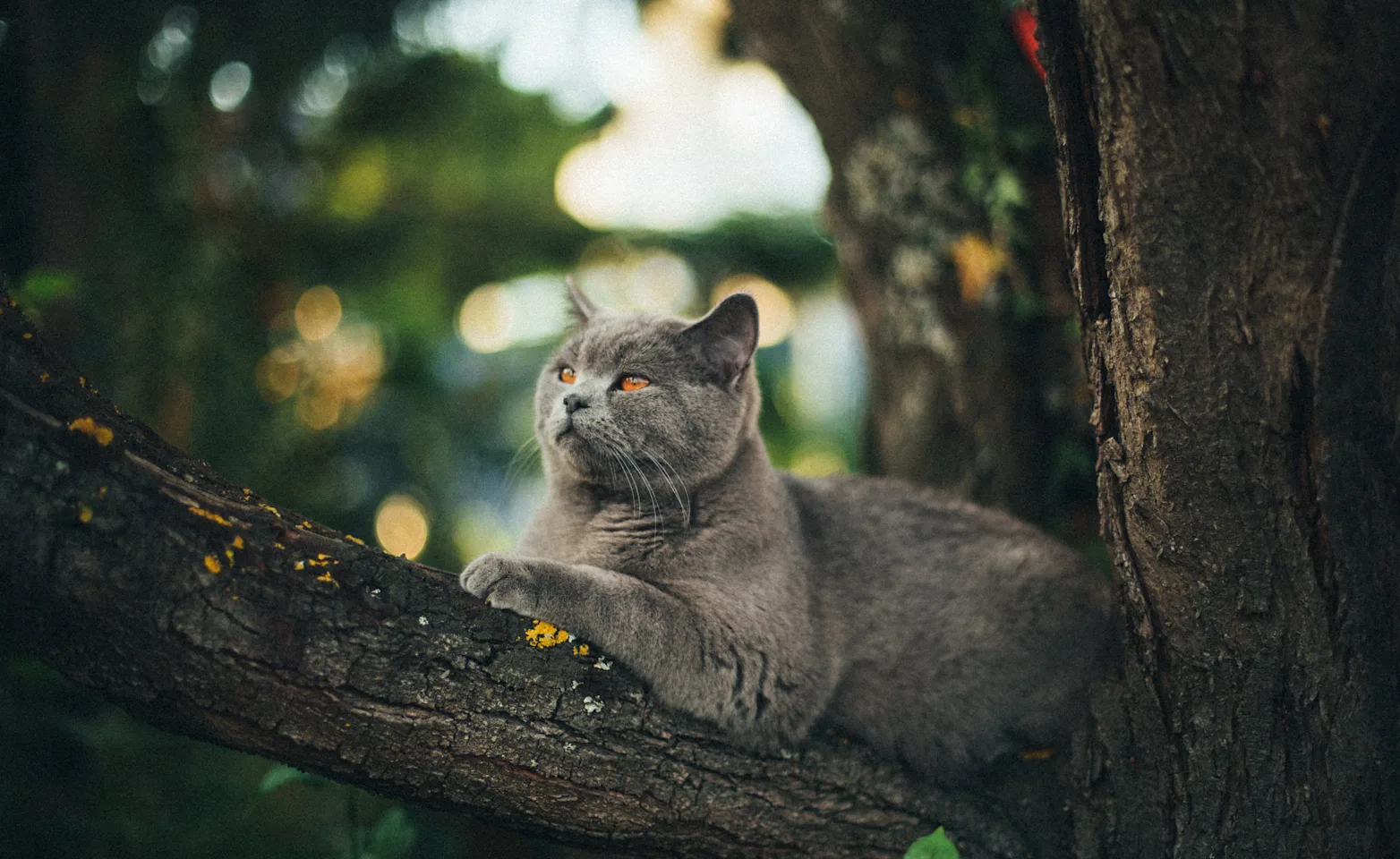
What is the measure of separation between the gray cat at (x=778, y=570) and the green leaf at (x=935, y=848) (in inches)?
18.4

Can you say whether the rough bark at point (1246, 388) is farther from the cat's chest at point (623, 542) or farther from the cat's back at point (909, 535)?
the cat's chest at point (623, 542)

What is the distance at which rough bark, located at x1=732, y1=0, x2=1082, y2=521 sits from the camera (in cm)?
320

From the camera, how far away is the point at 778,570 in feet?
8.58

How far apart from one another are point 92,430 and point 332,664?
0.61 m

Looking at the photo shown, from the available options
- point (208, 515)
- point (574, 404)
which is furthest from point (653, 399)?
point (208, 515)

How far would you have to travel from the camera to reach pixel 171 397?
3797 mm

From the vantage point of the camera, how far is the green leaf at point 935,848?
189 cm

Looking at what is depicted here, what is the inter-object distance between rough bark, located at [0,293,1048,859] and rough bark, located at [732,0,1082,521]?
155 centimetres

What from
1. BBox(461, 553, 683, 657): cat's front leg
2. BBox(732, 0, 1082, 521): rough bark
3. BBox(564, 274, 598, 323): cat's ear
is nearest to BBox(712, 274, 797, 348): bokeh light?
BBox(732, 0, 1082, 521): rough bark

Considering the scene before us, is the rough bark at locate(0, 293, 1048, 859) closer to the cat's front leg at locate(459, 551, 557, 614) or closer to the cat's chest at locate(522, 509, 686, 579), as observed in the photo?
the cat's front leg at locate(459, 551, 557, 614)

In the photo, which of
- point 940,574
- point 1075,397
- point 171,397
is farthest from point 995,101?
point 171,397

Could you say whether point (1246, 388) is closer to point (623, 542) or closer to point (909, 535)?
point (909, 535)

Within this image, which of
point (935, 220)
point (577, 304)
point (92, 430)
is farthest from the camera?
point (935, 220)

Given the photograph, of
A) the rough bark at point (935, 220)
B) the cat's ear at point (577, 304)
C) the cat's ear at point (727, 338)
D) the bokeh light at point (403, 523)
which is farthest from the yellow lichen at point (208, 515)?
the bokeh light at point (403, 523)
